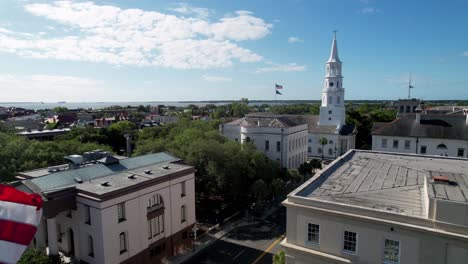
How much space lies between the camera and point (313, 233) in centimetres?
1691

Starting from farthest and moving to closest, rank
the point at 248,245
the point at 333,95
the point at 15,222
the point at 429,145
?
the point at 333,95, the point at 429,145, the point at 248,245, the point at 15,222

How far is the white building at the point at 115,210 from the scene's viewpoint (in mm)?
23281

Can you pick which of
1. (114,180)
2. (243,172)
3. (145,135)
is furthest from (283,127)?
(114,180)

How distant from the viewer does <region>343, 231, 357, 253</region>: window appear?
15852mm

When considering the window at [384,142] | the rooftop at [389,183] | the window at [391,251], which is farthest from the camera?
the window at [384,142]

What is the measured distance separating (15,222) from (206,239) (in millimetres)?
26884

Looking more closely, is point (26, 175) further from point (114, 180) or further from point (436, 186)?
point (436, 186)

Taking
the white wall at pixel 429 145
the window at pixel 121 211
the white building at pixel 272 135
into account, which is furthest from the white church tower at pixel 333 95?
the window at pixel 121 211

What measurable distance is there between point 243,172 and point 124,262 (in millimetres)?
19267

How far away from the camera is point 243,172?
40.1 m

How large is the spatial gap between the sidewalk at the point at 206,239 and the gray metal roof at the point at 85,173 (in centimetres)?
963

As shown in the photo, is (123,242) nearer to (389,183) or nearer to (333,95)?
(389,183)

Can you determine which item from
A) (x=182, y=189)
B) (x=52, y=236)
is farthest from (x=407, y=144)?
(x=52, y=236)

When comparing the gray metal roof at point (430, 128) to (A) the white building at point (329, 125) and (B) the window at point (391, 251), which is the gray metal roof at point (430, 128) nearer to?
(A) the white building at point (329, 125)
